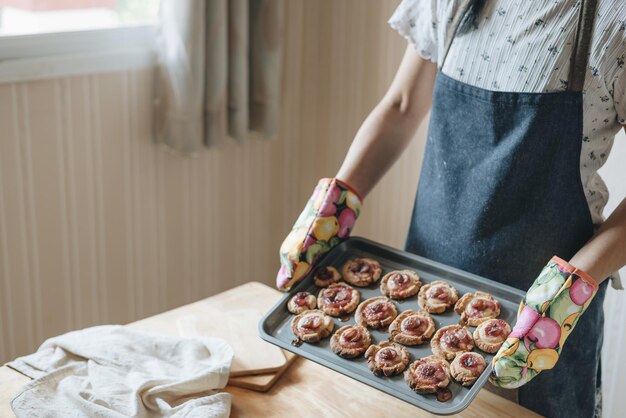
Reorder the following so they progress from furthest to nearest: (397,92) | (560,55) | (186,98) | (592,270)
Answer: (186,98)
(397,92)
(560,55)
(592,270)

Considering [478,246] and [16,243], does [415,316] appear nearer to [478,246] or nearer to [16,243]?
[478,246]

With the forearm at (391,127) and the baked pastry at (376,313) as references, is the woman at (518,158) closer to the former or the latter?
the forearm at (391,127)

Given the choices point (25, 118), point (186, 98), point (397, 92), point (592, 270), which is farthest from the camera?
point (186, 98)

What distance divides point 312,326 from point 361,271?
172 mm

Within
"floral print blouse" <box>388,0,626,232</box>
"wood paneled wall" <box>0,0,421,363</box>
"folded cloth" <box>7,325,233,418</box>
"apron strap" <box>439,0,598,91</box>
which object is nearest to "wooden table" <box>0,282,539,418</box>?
"folded cloth" <box>7,325,233,418</box>

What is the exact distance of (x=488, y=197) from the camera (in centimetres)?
134

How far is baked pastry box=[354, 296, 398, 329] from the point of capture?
124 centimetres

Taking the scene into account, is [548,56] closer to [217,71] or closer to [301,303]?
[301,303]

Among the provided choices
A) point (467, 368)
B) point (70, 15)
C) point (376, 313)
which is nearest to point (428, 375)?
point (467, 368)

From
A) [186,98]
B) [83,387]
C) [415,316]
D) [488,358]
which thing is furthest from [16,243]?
[488,358]

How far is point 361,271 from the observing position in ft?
4.43

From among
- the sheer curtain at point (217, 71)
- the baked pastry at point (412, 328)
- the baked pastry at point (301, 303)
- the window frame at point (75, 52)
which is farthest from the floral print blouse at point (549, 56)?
the window frame at point (75, 52)

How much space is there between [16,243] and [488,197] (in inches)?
50.2

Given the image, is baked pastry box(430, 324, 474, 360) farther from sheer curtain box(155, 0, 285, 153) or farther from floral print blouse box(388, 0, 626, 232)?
sheer curtain box(155, 0, 285, 153)
